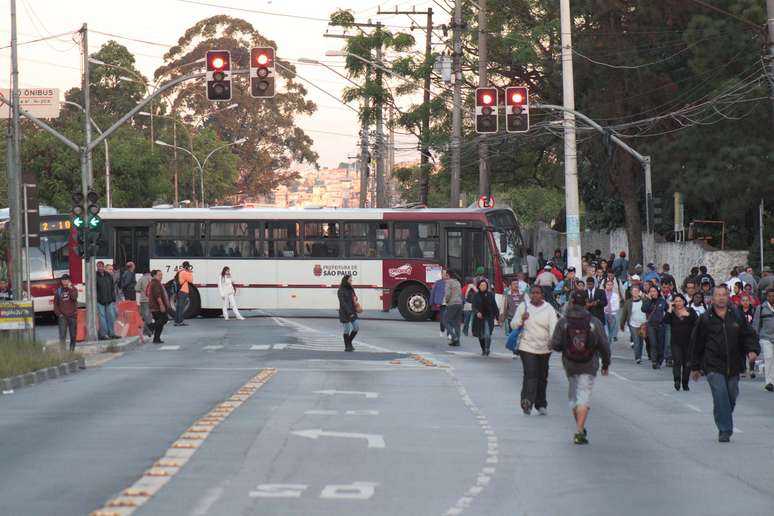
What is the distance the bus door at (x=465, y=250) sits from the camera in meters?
41.6

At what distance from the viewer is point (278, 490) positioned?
1118 cm

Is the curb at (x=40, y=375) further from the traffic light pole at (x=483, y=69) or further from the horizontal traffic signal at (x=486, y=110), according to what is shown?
the traffic light pole at (x=483, y=69)

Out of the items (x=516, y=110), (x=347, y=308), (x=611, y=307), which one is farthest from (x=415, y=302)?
(x=347, y=308)

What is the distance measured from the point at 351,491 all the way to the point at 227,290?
100 ft

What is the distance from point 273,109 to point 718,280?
56644 millimetres

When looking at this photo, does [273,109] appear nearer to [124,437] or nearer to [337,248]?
[337,248]

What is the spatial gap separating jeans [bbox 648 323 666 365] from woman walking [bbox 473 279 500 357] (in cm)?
391

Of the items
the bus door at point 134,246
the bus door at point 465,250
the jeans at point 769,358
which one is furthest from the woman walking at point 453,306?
the bus door at point 134,246

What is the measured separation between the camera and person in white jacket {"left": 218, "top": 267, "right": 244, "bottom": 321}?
40753mm

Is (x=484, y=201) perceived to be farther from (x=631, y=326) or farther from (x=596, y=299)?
(x=631, y=326)

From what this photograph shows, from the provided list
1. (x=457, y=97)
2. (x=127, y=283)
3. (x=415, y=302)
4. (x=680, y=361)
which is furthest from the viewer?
(x=457, y=97)

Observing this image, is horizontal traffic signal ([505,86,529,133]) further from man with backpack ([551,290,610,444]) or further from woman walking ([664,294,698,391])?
man with backpack ([551,290,610,444])

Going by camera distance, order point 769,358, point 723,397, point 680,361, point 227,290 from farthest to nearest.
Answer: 1. point 227,290
2. point 680,361
3. point 769,358
4. point 723,397

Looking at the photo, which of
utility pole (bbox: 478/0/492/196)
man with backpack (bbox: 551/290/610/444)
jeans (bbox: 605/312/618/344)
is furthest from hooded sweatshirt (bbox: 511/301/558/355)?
utility pole (bbox: 478/0/492/196)
